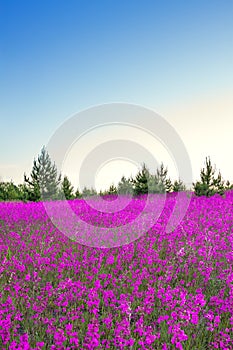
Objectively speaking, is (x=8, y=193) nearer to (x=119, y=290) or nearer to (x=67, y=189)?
(x=67, y=189)

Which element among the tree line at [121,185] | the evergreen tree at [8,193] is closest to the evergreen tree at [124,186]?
the tree line at [121,185]

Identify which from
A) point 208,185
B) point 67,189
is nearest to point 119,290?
point 208,185

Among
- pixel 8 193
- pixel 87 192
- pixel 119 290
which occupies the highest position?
pixel 8 193

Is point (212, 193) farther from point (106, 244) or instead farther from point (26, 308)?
point (26, 308)

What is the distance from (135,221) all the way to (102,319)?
234 inches

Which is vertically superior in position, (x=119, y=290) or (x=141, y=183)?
(x=141, y=183)

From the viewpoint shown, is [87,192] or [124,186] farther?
[87,192]

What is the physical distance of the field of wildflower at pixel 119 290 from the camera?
4.12m

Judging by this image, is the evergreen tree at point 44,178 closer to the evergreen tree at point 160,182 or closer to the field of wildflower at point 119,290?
the evergreen tree at point 160,182

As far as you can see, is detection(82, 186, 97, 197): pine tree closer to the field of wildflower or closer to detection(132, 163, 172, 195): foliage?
detection(132, 163, 172, 195): foliage

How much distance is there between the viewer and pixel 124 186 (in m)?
22.8

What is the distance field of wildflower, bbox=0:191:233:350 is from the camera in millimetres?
4125

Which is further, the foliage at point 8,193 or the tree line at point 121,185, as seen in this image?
the foliage at point 8,193

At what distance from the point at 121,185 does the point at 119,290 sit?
1774 cm
